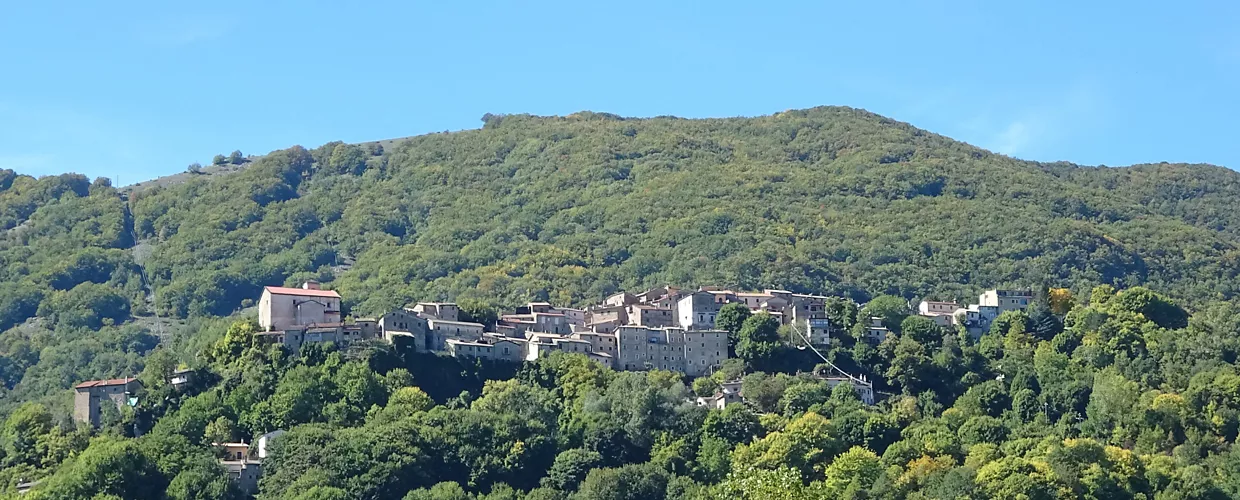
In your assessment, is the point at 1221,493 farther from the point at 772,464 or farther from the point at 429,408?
the point at 429,408

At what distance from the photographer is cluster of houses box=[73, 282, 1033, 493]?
341ft

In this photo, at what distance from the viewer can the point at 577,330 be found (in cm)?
11388

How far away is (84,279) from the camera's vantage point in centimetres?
17550

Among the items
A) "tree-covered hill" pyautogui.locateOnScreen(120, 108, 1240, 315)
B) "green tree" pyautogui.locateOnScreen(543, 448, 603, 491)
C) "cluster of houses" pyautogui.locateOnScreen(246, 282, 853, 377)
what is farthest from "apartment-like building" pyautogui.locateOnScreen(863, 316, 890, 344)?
"tree-covered hill" pyautogui.locateOnScreen(120, 108, 1240, 315)

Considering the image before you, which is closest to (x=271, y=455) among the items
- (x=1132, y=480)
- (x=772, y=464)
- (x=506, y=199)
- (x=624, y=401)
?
(x=624, y=401)

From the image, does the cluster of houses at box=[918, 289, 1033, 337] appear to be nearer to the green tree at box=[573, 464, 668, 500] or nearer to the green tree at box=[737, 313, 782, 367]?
the green tree at box=[737, 313, 782, 367]

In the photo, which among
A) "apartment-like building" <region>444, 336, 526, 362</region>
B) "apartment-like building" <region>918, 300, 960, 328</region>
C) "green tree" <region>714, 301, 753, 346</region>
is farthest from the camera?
"apartment-like building" <region>918, 300, 960, 328</region>

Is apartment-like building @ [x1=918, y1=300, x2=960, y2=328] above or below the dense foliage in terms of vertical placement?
above

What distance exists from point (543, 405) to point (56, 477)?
943 inches

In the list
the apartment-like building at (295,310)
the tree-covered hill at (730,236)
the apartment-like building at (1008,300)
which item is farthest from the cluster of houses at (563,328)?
the tree-covered hill at (730,236)

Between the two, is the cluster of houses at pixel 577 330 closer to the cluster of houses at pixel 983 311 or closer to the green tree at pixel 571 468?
the cluster of houses at pixel 983 311

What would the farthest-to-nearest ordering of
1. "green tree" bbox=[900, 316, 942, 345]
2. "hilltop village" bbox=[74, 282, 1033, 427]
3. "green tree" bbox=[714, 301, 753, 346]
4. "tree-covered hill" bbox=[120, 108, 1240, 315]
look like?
"tree-covered hill" bbox=[120, 108, 1240, 315]
"green tree" bbox=[900, 316, 942, 345]
"green tree" bbox=[714, 301, 753, 346]
"hilltop village" bbox=[74, 282, 1033, 427]

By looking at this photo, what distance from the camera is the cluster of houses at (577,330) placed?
103875mm

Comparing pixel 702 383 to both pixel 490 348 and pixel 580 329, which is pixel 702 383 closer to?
pixel 580 329
